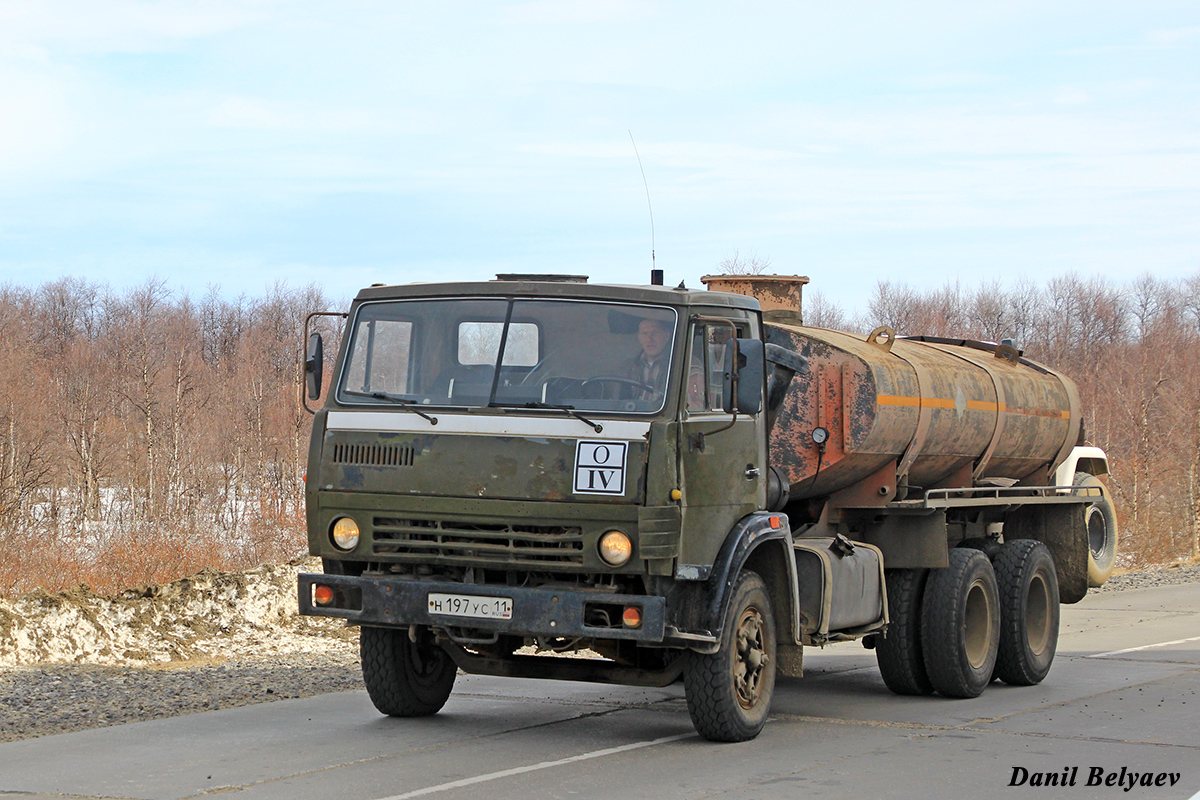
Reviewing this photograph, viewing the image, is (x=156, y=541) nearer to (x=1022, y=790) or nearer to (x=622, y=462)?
(x=622, y=462)

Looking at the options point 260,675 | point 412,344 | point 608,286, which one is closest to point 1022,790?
point 608,286

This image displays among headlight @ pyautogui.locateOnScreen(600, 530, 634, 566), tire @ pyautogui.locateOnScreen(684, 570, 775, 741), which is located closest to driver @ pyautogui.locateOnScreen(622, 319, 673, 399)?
headlight @ pyautogui.locateOnScreen(600, 530, 634, 566)

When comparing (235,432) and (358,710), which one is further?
(235,432)

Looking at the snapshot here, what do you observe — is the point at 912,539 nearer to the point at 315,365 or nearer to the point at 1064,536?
the point at 1064,536

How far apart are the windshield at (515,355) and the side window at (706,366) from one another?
181 mm

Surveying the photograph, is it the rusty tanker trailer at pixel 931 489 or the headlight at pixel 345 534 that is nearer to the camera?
the headlight at pixel 345 534

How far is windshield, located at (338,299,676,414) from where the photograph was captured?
7.68 meters

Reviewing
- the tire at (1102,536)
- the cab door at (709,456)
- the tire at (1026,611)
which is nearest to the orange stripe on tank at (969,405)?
the tire at (1026,611)

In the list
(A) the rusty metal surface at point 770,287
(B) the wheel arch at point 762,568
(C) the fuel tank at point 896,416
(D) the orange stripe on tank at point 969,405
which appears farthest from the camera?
(A) the rusty metal surface at point 770,287

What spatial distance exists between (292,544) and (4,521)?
6.67 meters

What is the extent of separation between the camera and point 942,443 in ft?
35.5

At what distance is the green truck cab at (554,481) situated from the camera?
7414 millimetres

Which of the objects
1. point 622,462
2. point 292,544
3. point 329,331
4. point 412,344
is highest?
point 329,331

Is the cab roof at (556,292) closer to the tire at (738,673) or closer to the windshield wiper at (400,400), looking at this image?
the windshield wiper at (400,400)
